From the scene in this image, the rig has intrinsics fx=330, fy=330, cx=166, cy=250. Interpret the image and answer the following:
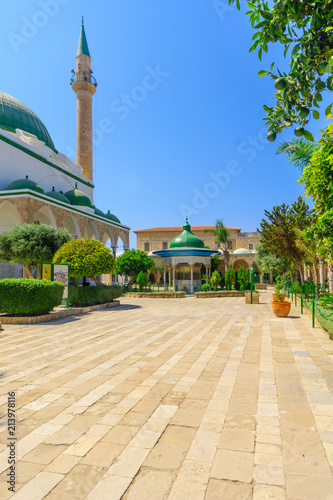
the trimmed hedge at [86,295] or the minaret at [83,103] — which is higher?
the minaret at [83,103]

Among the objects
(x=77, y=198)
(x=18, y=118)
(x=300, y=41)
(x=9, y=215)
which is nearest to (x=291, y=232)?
(x=300, y=41)

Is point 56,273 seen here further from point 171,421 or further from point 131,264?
point 131,264

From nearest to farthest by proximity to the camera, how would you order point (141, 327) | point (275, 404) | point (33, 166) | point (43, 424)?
point (43, 424) < point (275, 404) < point (141, 327) < point (33, 166)

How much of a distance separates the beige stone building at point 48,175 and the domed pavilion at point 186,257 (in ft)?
26.5

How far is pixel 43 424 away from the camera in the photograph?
346 centimetres

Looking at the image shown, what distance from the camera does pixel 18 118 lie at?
106ft

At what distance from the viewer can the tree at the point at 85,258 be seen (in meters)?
15.7

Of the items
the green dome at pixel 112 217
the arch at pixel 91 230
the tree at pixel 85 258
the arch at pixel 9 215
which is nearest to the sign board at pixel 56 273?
the tree at pixel 85 258

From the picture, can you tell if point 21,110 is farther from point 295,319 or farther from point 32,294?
point 295,319

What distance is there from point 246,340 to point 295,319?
423 centimetres

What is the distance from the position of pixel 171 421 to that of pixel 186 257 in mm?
25369

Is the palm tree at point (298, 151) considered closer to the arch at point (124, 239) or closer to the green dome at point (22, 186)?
the green dome at point (22, 186)

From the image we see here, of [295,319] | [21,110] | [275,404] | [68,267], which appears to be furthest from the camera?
[21,110]

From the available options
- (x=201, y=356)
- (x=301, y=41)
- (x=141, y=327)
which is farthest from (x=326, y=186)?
(x=141, y=327)
